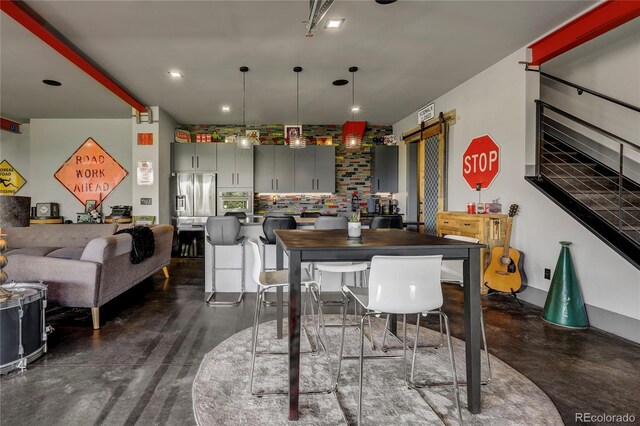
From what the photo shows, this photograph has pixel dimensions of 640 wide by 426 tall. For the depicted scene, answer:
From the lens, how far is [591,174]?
13.4 feet

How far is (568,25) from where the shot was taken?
3.32 m

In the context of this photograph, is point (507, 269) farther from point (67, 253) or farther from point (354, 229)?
point (67, 253)

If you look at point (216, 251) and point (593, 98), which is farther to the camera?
point (216, 251)

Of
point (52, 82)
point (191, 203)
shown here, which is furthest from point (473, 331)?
point (52, 82)

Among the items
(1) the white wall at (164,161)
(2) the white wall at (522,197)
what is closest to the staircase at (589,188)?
(2) the white wall at (522,197)

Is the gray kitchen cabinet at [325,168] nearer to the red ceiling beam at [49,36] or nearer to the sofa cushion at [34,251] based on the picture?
the red ceiling beam at [49,36]

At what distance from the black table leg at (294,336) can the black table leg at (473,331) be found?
93 cm

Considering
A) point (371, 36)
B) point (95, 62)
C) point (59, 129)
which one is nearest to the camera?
point (371, 36)

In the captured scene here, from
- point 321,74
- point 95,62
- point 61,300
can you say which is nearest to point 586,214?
point 321,74

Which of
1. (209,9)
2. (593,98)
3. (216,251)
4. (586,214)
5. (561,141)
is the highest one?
(209,9)

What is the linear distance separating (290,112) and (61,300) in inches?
196

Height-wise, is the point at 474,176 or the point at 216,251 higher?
the point at 474,176

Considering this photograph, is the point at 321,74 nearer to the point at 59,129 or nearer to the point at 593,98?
the point at 593,98

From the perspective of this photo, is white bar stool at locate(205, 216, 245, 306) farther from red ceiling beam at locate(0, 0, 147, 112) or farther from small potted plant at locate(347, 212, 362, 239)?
red ceiling beam at locate(0, 0, 147, 112)
